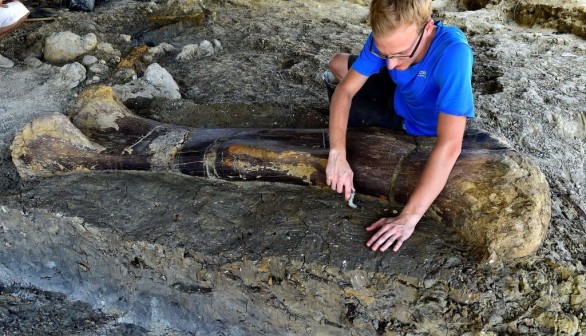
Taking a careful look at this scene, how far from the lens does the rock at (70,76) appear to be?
357 cm

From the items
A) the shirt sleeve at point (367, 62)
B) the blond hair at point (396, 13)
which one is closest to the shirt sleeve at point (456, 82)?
the blond hair at point (396, 13)

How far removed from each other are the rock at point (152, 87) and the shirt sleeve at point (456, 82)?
2.02m

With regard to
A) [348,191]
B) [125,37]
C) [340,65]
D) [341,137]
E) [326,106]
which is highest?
[340,65]

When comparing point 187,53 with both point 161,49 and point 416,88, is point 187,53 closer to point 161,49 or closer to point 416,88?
point 161,49

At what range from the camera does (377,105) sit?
256 cm

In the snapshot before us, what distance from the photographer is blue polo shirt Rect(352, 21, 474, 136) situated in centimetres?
187

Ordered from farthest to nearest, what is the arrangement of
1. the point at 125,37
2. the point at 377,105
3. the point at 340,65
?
the point at 125,37, the point at 340,65, the point at 377,105

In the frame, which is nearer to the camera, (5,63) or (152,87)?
(152,87)

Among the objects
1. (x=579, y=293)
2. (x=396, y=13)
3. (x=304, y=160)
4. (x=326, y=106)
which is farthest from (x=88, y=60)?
(x=579, y=293)

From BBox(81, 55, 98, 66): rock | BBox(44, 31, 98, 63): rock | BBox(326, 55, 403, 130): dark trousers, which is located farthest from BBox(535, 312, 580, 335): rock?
BBox(44, 31, 98, 63): rock

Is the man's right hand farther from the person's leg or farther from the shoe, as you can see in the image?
the shoe

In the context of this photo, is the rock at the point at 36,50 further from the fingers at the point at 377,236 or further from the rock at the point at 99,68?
the fingers at the point at 377,236

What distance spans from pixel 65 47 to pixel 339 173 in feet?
8.87

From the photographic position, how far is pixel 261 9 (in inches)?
194
